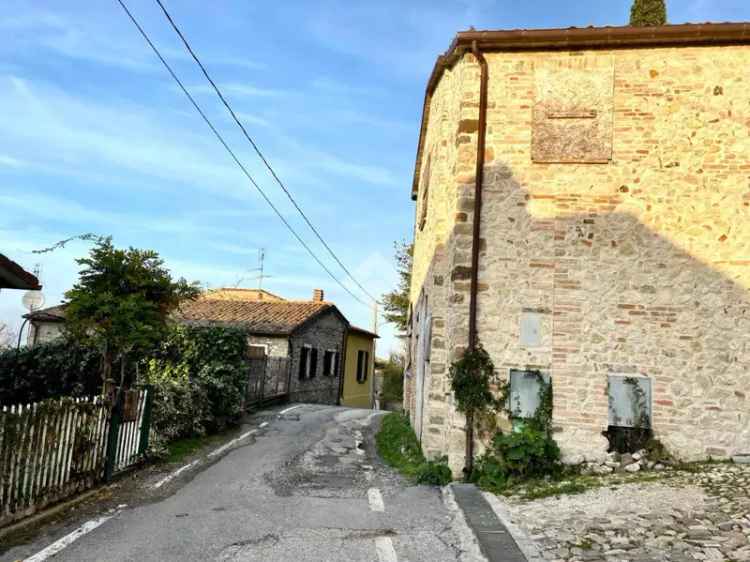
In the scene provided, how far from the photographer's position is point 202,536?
17.6ft

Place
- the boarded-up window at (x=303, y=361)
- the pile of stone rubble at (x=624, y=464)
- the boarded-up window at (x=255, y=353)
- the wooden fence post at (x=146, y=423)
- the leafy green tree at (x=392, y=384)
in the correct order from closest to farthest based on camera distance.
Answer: the pile of stone rubble at (x=624, y=464) → the wooden fence post at (x=146, y=423) → the boarded-up window at (x=255, y=353) → the boarded-up window at (x=303, y=361) → the leafy green tree at (x=392, y=384)

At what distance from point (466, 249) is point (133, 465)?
17.9ft

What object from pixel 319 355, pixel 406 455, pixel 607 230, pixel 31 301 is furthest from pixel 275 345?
pixel 607 230

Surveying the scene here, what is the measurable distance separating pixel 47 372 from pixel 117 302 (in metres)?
6.18

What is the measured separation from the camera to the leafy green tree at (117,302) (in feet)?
26.8

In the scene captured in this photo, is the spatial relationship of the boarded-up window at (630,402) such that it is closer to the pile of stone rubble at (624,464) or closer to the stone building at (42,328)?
the pile of stone rubble at (624,464)

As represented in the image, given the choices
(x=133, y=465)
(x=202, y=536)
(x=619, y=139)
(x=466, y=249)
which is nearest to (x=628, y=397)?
(x=466, y=249)

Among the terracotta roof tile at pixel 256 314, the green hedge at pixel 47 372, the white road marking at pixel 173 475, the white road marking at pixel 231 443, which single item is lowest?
the white road marking at pixel 173 475

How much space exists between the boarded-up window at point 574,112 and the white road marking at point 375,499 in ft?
16.7

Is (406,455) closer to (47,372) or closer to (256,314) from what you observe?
(47,372)

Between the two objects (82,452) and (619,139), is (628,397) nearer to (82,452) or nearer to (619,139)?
(619,139)

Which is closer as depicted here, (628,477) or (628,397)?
(628,477)

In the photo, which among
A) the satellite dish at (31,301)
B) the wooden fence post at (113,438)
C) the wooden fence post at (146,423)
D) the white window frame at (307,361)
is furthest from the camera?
the white window frame at (307,361)

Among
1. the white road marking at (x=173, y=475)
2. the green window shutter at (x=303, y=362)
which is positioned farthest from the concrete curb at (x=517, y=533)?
the green window shutter at (x=303, y=362)
